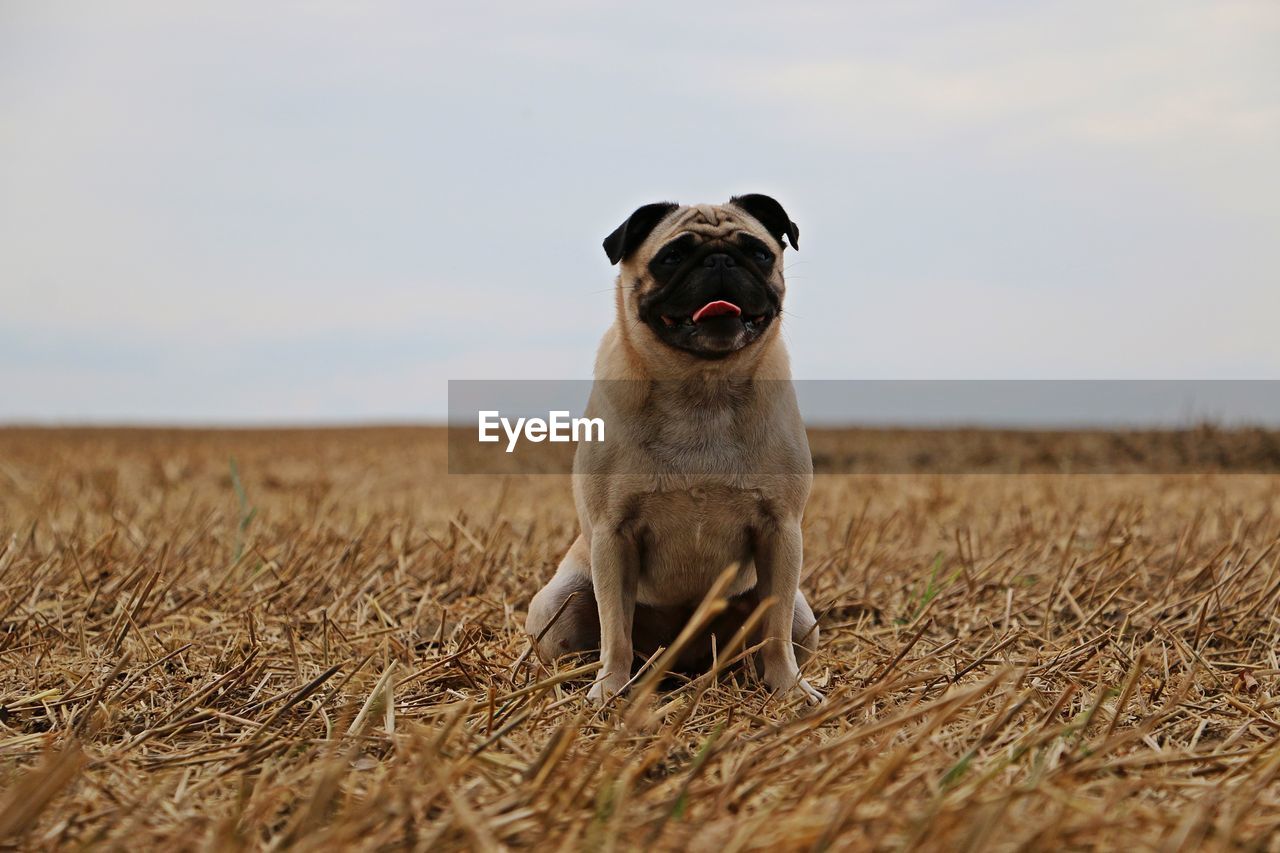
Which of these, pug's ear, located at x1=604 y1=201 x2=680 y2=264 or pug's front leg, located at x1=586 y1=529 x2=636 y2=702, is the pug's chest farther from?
pug's ear, located at x1=604 y1=201 x2=680 y2=264

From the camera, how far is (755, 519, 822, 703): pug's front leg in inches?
140

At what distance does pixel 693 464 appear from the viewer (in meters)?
3.58

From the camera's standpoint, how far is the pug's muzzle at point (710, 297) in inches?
142

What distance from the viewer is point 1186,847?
2020mm

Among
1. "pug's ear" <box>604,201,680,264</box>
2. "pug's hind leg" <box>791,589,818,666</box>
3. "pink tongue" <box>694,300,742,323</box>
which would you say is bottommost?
"pug's hind leg" <box>791,589,818,666</box>

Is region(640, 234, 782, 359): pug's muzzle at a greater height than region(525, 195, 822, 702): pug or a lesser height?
greater

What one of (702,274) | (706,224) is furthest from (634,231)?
(702,274)

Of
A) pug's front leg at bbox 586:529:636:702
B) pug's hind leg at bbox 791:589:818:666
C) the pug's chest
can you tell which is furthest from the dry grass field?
the pug's chest

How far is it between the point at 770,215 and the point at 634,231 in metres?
0.56

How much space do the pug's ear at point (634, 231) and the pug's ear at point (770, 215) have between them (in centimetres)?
29

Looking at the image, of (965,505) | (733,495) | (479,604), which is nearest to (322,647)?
(479,604)

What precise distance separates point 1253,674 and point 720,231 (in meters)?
2.44

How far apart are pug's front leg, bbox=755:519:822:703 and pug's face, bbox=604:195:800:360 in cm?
66

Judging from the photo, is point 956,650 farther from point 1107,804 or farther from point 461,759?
point 461,759
